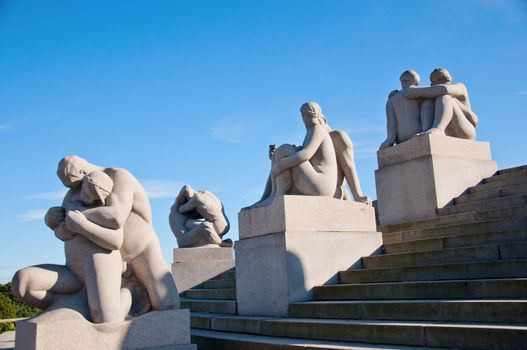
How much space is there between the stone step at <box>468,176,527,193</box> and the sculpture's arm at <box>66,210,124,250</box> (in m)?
7.10

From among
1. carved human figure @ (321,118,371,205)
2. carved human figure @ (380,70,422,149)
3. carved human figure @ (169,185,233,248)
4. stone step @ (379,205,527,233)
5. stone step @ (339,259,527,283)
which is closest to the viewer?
stone step @ (339,259,527,283)

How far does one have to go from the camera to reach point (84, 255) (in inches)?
220

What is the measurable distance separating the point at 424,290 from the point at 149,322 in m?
3.02

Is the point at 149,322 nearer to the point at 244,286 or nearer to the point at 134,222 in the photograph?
the point at 134,222

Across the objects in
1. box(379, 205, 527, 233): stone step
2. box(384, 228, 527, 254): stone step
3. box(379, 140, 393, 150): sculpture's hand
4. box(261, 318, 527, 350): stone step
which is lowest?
box(261, 318, 527, 350): stone step

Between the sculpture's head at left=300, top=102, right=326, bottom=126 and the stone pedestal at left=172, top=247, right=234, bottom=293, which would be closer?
the sculpture's head at left=300, top=102, right=326, bottom=126

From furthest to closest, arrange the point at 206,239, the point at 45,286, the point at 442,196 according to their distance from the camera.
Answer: the point at 206,239 < the point at 442,196 < the point at 45,286

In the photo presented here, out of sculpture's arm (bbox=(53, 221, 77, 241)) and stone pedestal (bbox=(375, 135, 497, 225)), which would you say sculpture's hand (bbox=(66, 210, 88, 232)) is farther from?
stone pedestal (bbox=(375, 135, 497, 225))

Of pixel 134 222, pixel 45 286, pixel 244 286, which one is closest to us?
pixel 45 286

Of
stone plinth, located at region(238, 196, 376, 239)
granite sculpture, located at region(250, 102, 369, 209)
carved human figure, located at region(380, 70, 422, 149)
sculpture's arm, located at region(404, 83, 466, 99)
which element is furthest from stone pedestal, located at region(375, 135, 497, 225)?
granite sculpture, located at region(250, 102, 369, 209)

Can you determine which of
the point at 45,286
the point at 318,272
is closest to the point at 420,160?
the point at 318,272

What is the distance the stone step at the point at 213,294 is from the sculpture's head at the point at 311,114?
3.26 meters

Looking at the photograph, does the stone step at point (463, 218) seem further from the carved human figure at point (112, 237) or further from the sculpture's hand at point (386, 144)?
the carved human figure at point (112, 237)

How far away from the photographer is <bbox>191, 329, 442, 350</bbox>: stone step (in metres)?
5.19
